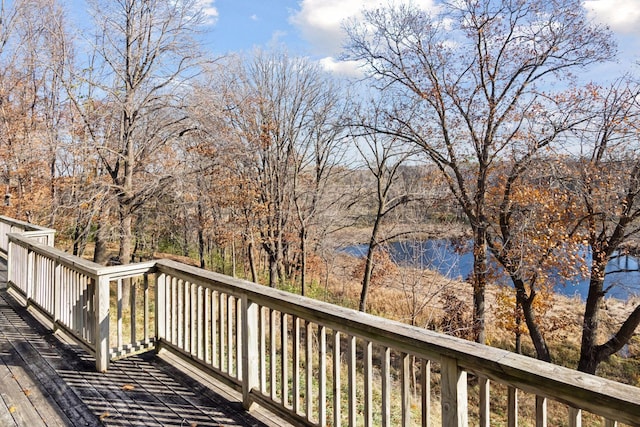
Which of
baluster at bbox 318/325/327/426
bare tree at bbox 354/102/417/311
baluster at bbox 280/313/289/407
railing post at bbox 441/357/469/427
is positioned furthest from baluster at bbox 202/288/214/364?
bare tree at bbox 354/102/417/311

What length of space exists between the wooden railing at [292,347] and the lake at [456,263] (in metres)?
7.40

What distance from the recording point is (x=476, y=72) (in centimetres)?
1044

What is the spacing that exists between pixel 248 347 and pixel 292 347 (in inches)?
16.3

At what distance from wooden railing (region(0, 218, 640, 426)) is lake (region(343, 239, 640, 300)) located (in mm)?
7398

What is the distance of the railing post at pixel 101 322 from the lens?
3.22 meters

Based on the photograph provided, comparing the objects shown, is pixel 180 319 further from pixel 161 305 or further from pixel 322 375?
pixel 322 375

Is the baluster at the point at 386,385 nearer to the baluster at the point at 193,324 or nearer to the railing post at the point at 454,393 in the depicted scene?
the railing post at the point at 454,393

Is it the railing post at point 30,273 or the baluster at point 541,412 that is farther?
the railing post at point 30,273

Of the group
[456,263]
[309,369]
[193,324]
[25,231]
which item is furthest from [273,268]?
[309,369]

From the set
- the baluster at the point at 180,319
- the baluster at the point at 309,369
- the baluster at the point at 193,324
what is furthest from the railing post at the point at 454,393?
the baluster at the point at 180,319

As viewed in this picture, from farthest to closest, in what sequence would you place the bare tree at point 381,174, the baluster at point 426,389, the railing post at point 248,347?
1. the bare tree at point 381,174
2. the railing post at point 248,347
3. the baluster at point 426,389

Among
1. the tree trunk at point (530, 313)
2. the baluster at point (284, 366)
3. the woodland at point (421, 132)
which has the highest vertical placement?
the woodland at point (421, 132)

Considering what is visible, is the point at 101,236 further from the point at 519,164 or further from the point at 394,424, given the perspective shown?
the point at 519,164

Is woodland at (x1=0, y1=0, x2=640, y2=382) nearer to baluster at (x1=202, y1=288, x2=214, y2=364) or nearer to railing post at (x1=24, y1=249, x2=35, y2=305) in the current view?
railing post at (x1=24, y1=249, x2=35, y2=305)
